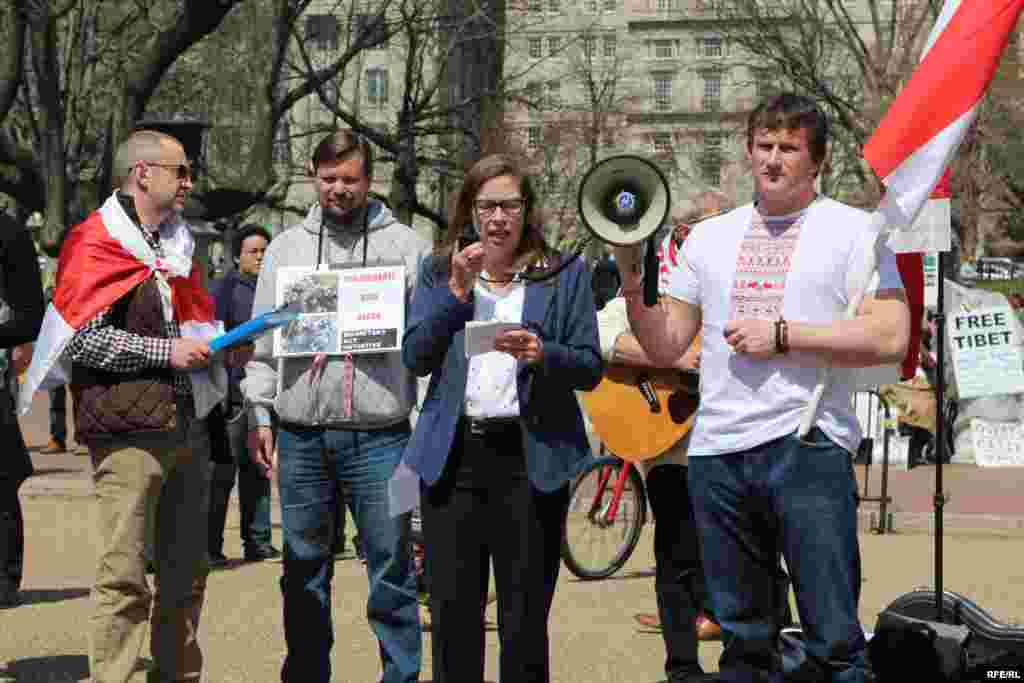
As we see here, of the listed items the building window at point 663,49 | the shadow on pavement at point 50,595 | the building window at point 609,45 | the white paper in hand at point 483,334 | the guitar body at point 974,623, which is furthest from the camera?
the building window at point 663,49

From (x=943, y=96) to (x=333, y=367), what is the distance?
229cm

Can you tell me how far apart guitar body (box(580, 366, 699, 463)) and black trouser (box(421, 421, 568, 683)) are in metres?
2.05

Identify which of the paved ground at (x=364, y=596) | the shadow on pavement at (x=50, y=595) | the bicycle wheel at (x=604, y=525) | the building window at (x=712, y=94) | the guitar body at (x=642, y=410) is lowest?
the shadow on pavement at (x=50, y=595)

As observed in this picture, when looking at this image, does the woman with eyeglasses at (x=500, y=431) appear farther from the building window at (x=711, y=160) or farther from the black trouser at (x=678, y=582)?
the building window at (x=711, y=160)

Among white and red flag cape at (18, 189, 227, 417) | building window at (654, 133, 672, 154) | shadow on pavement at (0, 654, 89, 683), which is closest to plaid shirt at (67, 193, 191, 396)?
white and red flag cape at (18, 189, 227, 417)

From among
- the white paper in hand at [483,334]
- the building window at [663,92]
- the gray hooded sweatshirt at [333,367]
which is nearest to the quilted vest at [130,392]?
the gray hooded sweatshirt at [333,367]

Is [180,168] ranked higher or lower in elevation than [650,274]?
higher

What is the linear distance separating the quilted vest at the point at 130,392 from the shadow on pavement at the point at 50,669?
159 centimetres

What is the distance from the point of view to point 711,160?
5319 cm

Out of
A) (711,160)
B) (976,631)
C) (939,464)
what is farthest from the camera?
(711,160)

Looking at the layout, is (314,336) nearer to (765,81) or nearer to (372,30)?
(372,30)

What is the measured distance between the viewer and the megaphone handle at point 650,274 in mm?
5207

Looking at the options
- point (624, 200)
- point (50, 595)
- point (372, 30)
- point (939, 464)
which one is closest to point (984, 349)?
point (50, 595)

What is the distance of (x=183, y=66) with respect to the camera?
36656 mm
